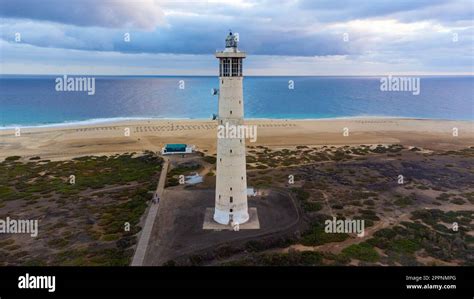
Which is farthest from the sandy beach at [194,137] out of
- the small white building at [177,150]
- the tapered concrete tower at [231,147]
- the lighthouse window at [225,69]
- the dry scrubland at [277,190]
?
the lighthouse window at [225,69]

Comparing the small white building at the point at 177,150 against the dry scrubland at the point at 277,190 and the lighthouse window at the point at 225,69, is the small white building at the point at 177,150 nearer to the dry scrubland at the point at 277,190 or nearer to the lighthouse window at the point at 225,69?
the dry scrubland at the point at 277,190

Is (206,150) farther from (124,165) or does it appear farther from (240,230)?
(240,230)

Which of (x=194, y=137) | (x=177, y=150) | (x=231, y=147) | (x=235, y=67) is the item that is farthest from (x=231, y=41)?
(x=194, y=137)

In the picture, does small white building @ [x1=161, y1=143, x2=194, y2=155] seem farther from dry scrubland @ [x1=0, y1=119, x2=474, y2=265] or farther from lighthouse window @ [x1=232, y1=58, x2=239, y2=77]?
lighthouse window @ [x1=232, y1=58, x2=239, y2=77]

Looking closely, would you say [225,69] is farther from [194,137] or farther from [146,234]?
[194,137]
